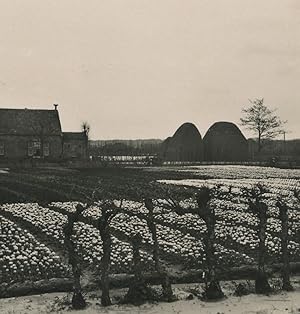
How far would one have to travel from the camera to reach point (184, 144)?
8556 cm

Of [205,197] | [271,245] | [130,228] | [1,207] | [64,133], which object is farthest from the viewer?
[64,133]

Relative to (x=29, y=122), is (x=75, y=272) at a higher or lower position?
lower

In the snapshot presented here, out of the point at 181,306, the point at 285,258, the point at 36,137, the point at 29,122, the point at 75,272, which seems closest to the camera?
the point at 181,306

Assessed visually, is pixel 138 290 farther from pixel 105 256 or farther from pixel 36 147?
pixel 36 147

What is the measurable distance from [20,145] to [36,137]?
2497 millimetres

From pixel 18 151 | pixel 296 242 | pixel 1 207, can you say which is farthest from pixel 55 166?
pixel 296 242

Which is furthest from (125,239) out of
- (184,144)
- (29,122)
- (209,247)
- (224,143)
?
(184,144)

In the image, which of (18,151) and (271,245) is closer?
(271,245)

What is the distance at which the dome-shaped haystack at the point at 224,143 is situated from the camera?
242ft

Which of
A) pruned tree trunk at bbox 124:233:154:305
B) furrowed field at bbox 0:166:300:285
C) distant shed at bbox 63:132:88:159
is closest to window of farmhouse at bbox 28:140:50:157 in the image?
distant shed at bbox 63:132:88:159

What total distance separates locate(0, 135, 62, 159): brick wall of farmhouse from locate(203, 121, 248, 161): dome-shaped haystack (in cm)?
2205

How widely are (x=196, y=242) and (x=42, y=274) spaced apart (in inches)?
185

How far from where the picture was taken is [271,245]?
12773mm

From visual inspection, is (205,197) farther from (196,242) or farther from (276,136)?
(276,136)
